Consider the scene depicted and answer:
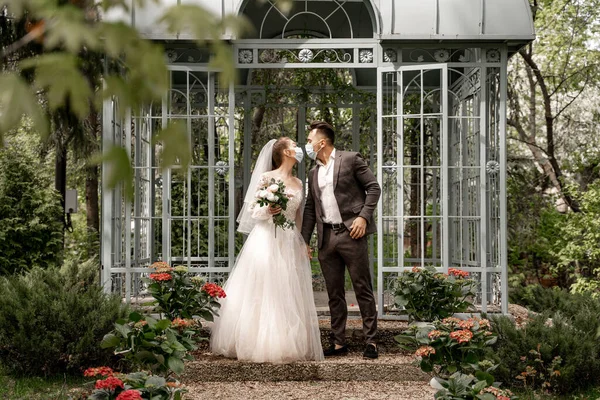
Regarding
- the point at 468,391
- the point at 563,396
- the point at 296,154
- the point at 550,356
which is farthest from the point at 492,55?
the point at 468,391

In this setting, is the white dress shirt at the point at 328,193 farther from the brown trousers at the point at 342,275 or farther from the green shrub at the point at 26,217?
the green shrub at the point at 26,217

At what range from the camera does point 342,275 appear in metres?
6.67

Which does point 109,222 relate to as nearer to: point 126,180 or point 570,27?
point 126,180

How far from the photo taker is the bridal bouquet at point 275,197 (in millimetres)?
6555

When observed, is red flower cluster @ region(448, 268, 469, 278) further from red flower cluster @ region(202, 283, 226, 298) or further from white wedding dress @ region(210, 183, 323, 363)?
red flower cluster @ region(202, 283, 226, 298)

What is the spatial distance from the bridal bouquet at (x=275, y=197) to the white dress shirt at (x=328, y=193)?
1.02 feet

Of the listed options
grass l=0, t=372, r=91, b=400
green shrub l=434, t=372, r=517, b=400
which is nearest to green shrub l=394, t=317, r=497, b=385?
Result: green shrub l=434, t=372, r=517, b=400

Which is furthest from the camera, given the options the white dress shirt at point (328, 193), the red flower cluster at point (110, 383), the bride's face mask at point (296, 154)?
the bride's face mask at point (296, 154)

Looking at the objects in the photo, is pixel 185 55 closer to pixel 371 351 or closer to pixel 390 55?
pixel 390 55

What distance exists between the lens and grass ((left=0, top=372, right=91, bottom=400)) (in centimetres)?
557

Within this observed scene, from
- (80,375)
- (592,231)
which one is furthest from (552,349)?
(592,231)

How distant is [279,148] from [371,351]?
1.94m

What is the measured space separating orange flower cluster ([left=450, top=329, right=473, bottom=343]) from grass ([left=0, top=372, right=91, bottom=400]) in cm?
270

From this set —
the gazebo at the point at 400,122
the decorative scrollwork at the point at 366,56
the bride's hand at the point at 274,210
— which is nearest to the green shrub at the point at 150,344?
the bride's hand at the point at 274,210
